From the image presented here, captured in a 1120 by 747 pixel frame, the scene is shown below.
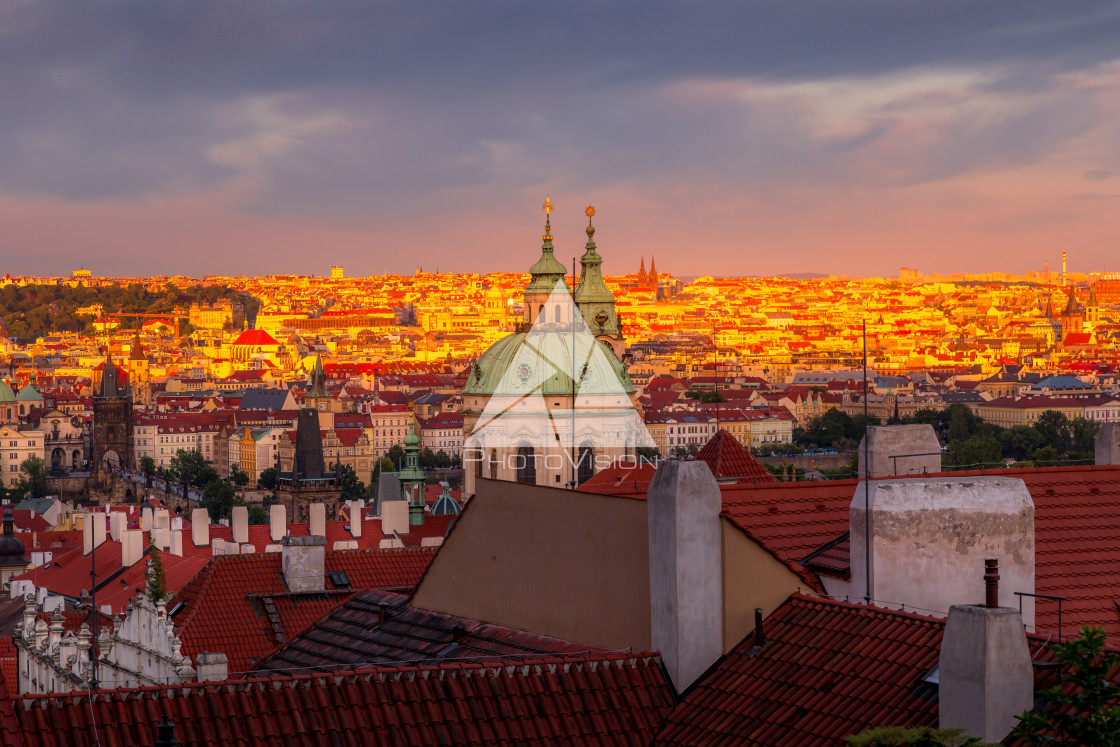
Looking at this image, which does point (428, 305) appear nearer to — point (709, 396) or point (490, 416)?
point (709, 396)

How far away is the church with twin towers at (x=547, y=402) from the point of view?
32031 mm

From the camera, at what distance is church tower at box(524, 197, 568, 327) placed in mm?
39719

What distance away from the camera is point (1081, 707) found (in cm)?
500

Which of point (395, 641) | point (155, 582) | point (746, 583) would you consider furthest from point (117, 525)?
point (746, 583)

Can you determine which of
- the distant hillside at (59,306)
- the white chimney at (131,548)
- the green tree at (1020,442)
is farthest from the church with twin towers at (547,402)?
the distant hillside at (59,306)

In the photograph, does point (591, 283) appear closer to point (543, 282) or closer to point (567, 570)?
point (543, 282)

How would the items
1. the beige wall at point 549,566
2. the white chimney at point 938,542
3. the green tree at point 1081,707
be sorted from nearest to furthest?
the green tree at point 1081,707 → the white chimney at point 938,542 → the beige wall at point 549,566

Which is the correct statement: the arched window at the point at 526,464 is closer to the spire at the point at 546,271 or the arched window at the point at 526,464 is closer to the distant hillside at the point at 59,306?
the spire at the point at 546,271

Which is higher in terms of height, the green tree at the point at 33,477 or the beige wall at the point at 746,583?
the beige wall at the point at 746,583

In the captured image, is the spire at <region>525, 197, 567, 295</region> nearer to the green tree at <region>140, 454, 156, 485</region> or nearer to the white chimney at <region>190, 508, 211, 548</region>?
the white chimney at <region>190, 508, 211, 548</region>

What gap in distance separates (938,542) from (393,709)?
204 centimetres

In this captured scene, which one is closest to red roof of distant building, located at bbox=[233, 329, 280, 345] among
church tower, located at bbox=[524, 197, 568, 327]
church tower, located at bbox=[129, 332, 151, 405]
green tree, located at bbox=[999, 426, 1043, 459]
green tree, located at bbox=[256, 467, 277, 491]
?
church tower, located at bbox=[129, 332, 151, 405]

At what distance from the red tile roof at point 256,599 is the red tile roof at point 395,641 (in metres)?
3.96

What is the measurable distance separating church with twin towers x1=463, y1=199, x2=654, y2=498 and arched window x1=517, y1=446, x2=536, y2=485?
2cm
